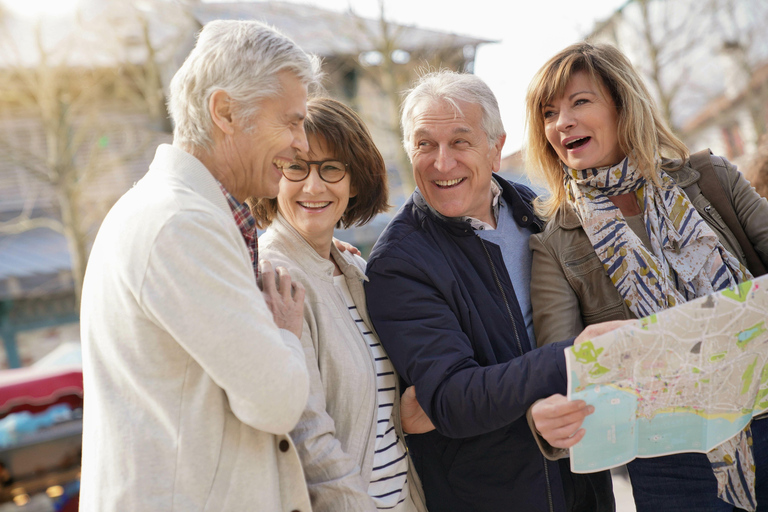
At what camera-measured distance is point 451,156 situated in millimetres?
2400

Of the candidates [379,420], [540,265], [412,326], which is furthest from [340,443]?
[540,265]

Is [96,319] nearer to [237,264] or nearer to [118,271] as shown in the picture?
[118,271]

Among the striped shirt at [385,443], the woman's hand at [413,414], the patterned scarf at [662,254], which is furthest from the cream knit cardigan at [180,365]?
the patterned scarf at [662,254]

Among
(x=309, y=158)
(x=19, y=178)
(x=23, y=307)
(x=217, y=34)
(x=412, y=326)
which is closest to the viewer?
(x=217, y=34)

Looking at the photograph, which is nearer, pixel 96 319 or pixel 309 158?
pixel 96 319

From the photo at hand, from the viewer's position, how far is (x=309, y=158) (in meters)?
2.27

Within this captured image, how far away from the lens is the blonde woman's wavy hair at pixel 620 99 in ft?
7.66

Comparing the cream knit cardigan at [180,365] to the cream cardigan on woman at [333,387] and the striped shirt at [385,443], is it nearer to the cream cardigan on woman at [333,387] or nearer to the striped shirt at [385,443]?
the cream cardigan on woman at [333,387]

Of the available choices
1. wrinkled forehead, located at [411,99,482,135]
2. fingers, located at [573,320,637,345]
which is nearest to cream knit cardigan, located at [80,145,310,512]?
fingers, located at [573,320,637,345]

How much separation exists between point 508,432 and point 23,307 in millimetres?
12689

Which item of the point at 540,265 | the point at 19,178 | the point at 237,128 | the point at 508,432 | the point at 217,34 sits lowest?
the point at 508,432

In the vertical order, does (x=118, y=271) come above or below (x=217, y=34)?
below

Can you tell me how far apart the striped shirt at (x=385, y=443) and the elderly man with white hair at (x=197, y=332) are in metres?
0.44

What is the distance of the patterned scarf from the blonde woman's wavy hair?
0.07 m
